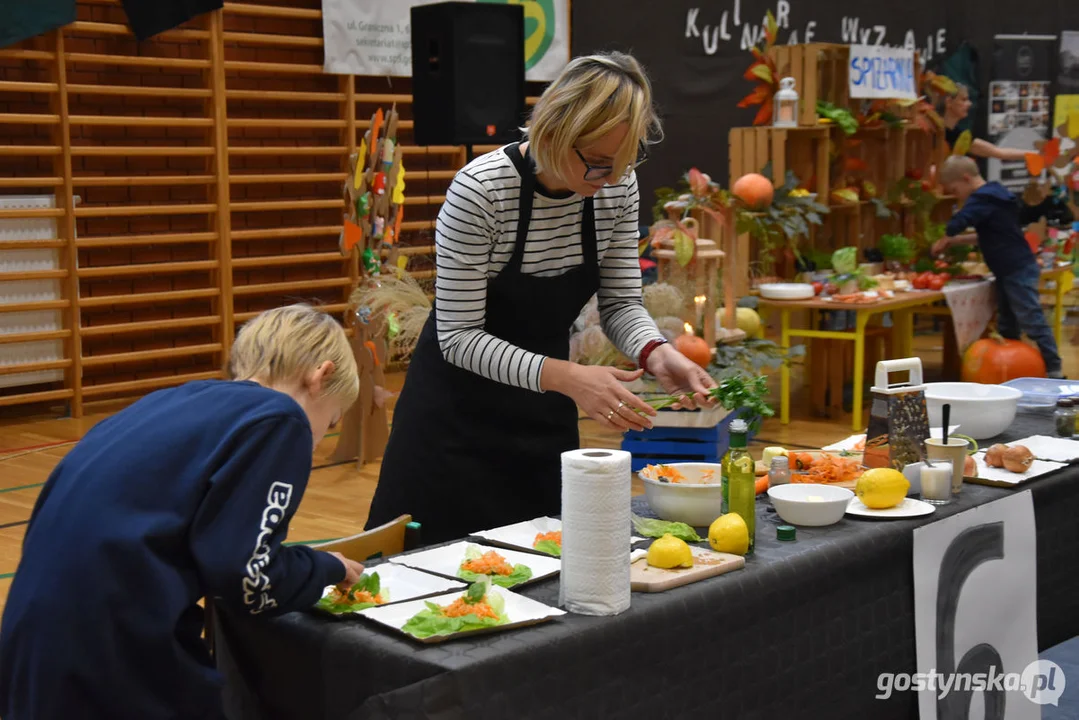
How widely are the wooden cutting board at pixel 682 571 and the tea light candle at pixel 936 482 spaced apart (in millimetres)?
523

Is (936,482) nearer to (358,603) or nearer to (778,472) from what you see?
(778,472)

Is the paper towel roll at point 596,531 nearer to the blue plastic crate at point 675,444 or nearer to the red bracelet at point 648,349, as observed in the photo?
the red bracelet at point 648,349

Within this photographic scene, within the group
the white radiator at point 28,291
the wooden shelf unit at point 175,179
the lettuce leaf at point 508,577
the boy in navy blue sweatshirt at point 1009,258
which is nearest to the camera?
the lettuce leaf at point 508,577

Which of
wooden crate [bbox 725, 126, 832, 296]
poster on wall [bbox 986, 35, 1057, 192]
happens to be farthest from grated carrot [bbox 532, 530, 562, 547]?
poster on wall [bbox 986, 35, 1057, 192]

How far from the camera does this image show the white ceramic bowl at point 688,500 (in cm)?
208

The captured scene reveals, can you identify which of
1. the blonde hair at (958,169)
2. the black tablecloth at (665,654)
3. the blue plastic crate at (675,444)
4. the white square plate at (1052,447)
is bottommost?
the blue plastic crate at (675,444)

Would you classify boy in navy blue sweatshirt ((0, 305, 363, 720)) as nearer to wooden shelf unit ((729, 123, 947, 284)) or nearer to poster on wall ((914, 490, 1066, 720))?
poster on wall ((914, 490, 1066, 720))

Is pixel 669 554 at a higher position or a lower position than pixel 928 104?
lower

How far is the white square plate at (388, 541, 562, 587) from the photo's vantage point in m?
1.87

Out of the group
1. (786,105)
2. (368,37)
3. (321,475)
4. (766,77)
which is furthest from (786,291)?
(368,37)

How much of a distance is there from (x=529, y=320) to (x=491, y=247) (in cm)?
17

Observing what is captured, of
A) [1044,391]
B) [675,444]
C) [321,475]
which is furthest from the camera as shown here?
[321,475]

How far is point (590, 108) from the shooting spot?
2014 mm

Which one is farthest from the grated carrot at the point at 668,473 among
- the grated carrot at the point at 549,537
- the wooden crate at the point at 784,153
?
the wooden crate at the point at 784,153
